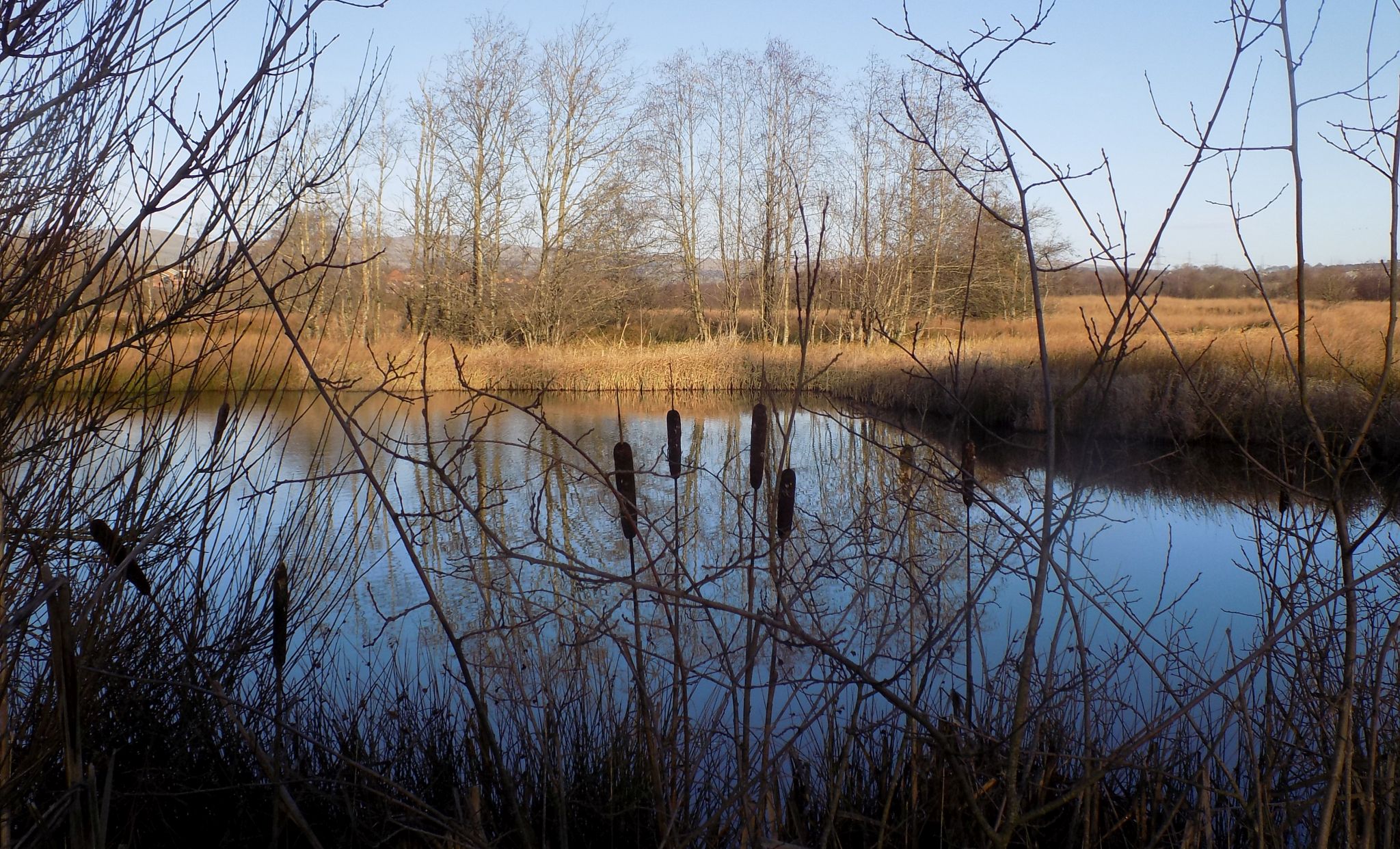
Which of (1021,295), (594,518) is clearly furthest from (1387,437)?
(1021,295)

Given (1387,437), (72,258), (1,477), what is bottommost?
(1387,437)

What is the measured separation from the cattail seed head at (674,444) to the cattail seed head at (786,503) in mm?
207

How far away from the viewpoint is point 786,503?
1.93 meters

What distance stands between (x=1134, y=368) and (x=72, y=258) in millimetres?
12136

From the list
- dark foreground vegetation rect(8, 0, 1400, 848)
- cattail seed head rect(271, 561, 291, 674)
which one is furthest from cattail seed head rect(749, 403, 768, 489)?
cattail seed head rect(271, 561, 291, 674)

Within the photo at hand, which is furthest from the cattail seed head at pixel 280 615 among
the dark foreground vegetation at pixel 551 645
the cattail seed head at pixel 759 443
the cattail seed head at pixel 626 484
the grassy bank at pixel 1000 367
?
the cattail seed head at pixel 759 443

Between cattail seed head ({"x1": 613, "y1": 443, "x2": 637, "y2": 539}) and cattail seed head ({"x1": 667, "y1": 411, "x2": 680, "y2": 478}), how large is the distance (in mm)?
94

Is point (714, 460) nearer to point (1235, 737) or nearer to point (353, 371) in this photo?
point (1235, 737)

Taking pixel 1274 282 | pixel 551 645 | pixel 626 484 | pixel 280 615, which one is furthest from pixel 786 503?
pixel 1274 282

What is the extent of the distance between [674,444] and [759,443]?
0.57ft

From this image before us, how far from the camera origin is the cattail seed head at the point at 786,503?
1871 mm

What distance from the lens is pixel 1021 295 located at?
20453mm

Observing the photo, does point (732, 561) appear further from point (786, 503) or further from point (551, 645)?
point (551, 645)

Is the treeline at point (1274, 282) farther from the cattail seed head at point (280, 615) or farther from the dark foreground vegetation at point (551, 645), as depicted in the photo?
the cattail seed head at point (280, 615)
